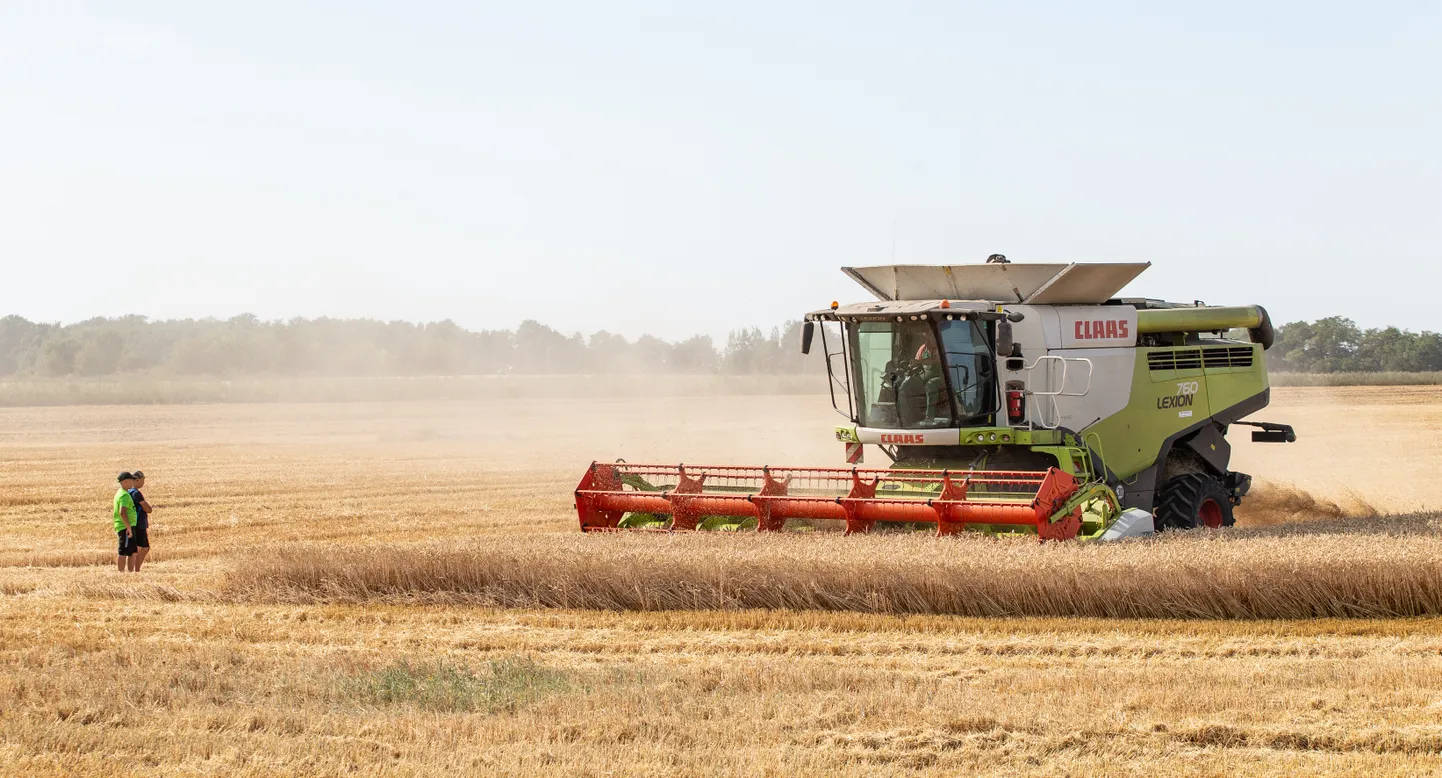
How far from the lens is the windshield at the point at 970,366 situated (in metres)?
10.3

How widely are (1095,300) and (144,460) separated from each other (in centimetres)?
1591

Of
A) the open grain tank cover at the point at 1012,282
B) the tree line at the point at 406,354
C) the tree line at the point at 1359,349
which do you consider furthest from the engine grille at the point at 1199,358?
the tree line at the point at 1359,349

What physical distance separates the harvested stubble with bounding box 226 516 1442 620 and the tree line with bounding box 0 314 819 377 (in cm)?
3022

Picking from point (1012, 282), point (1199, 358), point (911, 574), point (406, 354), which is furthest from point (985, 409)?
point (406, 354)

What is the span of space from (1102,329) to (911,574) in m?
3.69

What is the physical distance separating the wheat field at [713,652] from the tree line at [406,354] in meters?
30.3

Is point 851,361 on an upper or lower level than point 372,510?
upper

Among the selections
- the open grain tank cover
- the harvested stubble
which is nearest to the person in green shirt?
the harvested stubble

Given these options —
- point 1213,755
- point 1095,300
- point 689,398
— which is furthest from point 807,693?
point 689,398

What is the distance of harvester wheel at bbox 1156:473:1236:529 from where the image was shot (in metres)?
11.0

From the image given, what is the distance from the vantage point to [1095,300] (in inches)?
431

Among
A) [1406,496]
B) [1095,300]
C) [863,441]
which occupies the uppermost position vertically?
[1095,300]

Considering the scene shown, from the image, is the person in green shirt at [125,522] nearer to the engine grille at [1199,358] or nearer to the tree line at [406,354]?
the engine grille at [1199,358]

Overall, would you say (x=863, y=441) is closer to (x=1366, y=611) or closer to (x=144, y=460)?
(x=1366, y=611)
